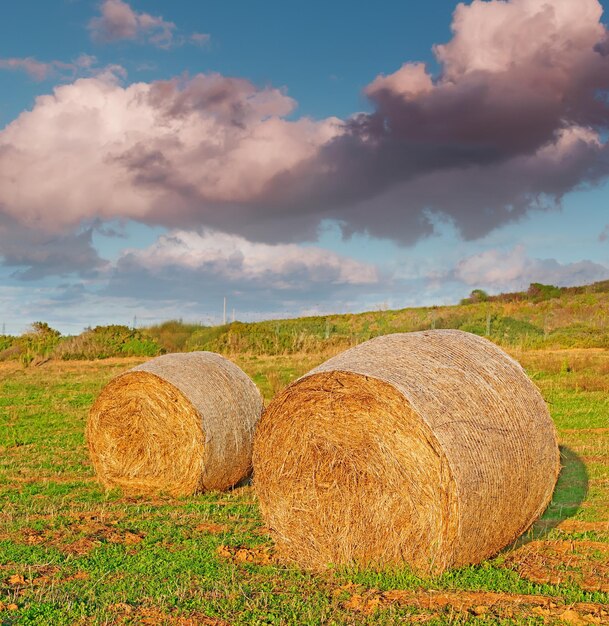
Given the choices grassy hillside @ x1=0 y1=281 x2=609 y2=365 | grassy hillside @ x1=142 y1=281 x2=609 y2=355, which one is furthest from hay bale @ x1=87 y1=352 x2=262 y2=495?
grassy hillside @ x1=142 y1=281 x2=609 y2=355

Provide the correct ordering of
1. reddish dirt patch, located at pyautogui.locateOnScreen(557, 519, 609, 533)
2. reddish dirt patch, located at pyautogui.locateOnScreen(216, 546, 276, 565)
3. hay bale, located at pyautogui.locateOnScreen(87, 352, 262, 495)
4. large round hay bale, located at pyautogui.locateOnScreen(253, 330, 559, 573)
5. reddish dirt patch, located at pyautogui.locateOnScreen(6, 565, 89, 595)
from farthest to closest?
hay bale, located at pyautogui.locateOnScreen(87, 352, 262, 495)
reddish dirt patch, located at pyautogui.locateOnScreen(557, 519, 609, 533)
reddish dirt patch, located at pyautogui.locateOnScreen(216, 546, 276, 565)
large round hay bale, located at pyautogui.locateOnScreen(253, 330, 559, 573)
reddish dirt patch, located at pyautogui.locateOnScreen(6, 565, 89, 595)

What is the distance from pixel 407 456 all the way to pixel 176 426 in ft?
16.7

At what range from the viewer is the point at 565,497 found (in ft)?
36.3

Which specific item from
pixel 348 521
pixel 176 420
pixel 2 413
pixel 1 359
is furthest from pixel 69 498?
pixel 1 359

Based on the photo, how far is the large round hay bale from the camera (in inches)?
286

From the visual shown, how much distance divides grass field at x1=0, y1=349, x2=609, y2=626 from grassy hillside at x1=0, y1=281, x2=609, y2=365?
72.3ft

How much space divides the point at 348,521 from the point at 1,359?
32777 millimetres

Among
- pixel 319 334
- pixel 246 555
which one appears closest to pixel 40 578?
pixel 246 555

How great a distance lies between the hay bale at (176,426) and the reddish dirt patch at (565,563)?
4839 mm

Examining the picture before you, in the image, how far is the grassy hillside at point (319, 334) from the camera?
3488 centimetres

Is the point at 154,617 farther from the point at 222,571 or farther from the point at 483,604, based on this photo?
the point at 483,604

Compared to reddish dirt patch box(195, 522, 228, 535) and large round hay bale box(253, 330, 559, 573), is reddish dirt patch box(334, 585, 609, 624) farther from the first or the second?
reddish dirt patch box(195, 522, 228, 535)

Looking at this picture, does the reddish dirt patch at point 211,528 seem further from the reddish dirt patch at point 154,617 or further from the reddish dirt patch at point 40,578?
the reddish dirt patch at point 154,617

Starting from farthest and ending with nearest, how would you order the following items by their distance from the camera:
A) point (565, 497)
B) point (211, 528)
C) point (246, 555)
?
point (565, 497) < point (211, 528) < point (246, 555)
